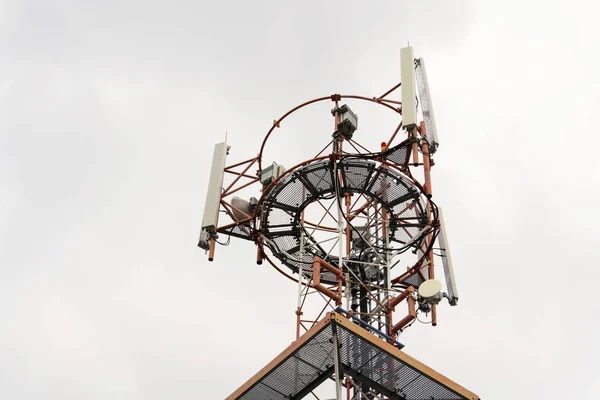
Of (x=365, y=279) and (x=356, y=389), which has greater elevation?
(x=365, y=279)

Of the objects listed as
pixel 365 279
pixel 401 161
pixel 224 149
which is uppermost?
pixel 224 149

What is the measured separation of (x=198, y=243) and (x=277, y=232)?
2622 mm

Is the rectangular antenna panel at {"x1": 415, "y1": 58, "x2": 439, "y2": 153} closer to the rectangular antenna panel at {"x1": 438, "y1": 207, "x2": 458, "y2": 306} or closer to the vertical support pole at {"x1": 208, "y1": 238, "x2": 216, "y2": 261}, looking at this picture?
the rectangular antenna panel at {"x1": 438, "y1": 207, "x2": 458, "y2": 306}

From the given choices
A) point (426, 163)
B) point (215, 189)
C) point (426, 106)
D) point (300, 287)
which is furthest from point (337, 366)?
point (426, 106)

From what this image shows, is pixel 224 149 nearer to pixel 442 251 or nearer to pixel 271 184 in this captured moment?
pixel 271 184

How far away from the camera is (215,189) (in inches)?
1101

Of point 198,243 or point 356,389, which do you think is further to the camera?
point 198,243

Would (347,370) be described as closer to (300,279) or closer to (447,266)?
(300,279)

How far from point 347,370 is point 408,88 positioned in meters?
8.70

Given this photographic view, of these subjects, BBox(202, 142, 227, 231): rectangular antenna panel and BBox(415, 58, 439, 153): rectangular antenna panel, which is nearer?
BBox(415, 58, 439, 153): rectangular antenna panel

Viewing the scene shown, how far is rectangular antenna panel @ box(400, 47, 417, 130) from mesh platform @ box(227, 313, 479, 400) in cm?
639

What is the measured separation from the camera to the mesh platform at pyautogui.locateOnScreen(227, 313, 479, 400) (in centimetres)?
2153

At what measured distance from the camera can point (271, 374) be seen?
22812mm

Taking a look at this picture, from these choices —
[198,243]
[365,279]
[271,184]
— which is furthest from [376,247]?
[198,243]
